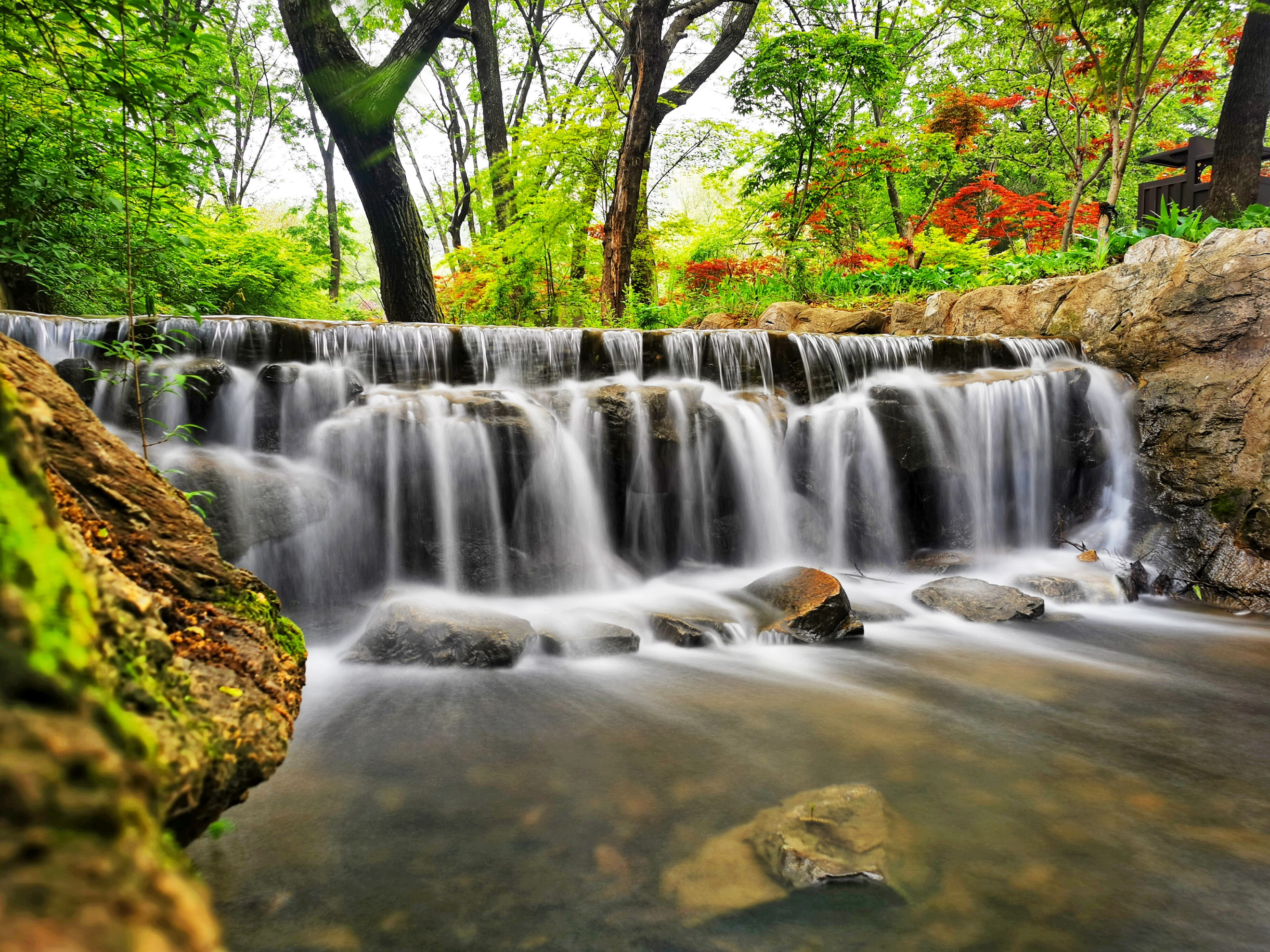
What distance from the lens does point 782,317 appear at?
37.5ft

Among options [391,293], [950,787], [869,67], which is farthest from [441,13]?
[950,787]

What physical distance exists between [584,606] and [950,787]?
11.0 ft

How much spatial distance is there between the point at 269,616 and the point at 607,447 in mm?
5168

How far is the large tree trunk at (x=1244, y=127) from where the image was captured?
9.81m

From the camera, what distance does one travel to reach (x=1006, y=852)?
280cm

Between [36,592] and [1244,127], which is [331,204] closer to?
[1244,127]

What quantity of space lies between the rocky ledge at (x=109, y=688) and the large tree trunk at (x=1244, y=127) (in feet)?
43.8

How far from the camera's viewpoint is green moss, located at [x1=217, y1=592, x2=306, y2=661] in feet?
5.59

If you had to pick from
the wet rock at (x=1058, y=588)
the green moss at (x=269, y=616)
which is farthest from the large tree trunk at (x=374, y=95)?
the wet rock at (x=1058, y=588)

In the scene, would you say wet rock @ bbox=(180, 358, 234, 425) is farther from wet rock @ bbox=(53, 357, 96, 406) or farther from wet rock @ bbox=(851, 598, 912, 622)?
wet rock @ bbox=(851, 598, 912, 622)

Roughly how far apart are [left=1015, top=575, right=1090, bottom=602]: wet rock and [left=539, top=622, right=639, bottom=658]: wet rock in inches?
158

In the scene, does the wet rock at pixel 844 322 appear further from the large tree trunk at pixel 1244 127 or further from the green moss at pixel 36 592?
the green moss at pixel 36 592

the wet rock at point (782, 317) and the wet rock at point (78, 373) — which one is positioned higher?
the wet rock at point (782, 317)

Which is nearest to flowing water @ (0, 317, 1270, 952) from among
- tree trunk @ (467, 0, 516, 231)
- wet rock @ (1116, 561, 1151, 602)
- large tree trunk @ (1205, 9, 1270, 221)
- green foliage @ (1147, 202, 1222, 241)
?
wet rock @ (1116, 561, 1151, 602)
